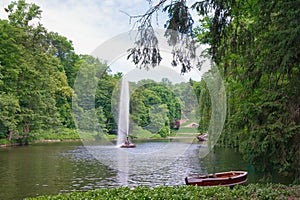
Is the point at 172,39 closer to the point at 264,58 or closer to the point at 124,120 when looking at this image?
the point at 264,58

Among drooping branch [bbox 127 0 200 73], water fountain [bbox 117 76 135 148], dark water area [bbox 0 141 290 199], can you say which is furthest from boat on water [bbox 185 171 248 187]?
water fountain [bbox 117 76 135 148]

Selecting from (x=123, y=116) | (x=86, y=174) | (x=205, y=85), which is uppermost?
(x=205, y=85)

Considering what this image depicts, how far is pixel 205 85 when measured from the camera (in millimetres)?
16672

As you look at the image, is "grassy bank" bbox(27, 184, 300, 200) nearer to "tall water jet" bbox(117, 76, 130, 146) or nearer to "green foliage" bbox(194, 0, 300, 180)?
"green foliage" bbox(194, 0, 300, 180)

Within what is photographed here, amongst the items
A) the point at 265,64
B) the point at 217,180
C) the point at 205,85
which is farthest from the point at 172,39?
the point at 205,85

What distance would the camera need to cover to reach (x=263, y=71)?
6.11m

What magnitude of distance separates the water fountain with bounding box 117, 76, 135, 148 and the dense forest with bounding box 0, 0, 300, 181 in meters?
0.60

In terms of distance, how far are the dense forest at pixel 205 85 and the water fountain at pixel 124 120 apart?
23.4 inches

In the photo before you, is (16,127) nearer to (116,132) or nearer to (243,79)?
(116,132)

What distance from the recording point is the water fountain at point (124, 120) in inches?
893

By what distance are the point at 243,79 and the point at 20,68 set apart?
2600 cm

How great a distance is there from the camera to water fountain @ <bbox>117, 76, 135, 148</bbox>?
2269 cm

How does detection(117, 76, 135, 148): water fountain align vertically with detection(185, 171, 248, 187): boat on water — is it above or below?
above

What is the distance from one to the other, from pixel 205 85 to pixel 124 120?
8.61m
